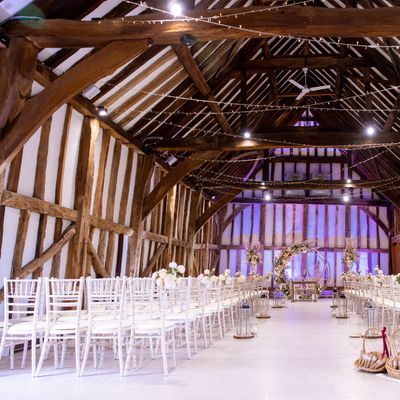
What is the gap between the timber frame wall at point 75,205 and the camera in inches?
269

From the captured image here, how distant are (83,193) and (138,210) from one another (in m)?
3.01

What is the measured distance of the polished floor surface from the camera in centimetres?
405

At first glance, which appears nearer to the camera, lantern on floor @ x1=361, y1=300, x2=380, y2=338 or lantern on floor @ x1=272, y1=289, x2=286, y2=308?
lantern on floor @ x1=361, y1=300, x2=380, y2=338

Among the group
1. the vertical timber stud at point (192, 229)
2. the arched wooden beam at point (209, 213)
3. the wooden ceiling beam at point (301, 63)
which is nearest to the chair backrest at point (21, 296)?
the wooden ceiling beam at point (301, 63)

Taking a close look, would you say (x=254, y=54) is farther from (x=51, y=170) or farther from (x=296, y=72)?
(x=51, y=170)

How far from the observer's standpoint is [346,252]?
63.0ft

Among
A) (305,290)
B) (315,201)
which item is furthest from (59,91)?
(315,201)

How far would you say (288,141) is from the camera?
35.6 ft

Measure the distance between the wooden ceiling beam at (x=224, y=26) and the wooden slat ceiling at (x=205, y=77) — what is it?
487 mm

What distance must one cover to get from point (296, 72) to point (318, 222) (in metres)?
8.86

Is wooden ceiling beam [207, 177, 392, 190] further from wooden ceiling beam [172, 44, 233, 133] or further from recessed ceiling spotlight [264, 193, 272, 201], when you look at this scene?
wooden ceiling beam [172, 44, 233, 133]

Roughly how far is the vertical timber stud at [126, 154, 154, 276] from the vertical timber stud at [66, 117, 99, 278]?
2.55 meters

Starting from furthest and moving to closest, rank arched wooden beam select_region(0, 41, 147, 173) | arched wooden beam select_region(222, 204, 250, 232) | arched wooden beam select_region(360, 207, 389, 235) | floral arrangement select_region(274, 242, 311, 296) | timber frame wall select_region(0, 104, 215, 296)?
arched wooden beam select_region(222, 204, 250, 232)
arched wooden beam select_region(360, 207, 389, 235)
floral arrangement select_region(274, 242, 311, 296)
timber frame wall select_region(0, 104, 215, 296)
arched wooden beam select_region(0, 41, 147, 173)

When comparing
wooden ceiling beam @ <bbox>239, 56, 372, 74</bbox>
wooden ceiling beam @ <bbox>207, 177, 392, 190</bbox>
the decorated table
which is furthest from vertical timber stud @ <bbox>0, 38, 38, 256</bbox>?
the decorated table
